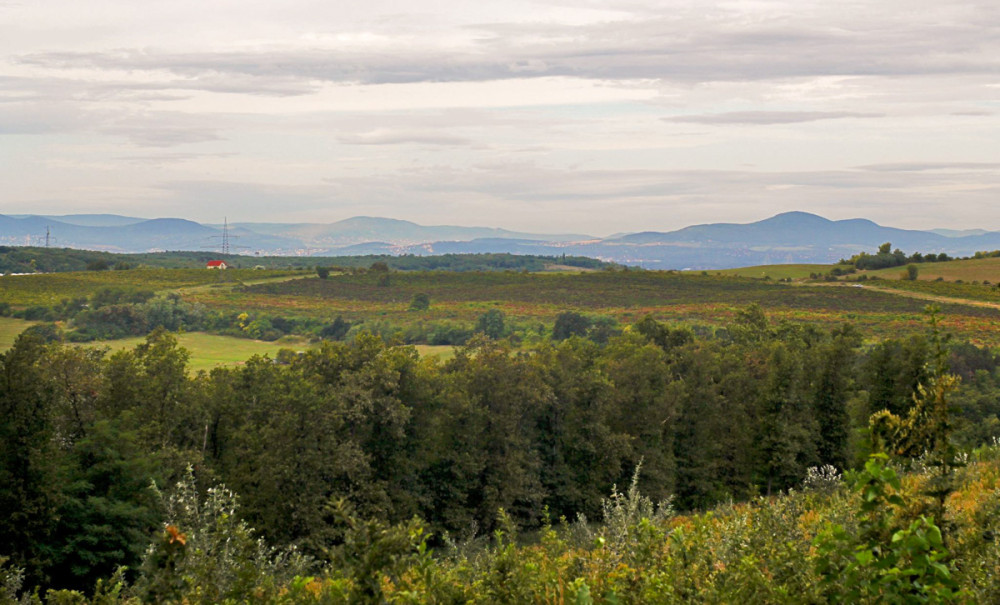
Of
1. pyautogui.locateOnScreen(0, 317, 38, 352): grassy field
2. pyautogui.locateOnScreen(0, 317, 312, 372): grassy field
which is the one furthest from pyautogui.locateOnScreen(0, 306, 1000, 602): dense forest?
pyautogui.locateOnScreen(0, 317, 38, 352): grassy field

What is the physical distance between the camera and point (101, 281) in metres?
112

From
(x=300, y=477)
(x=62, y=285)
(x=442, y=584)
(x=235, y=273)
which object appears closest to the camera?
(x=442, y=584)

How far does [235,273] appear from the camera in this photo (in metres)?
142

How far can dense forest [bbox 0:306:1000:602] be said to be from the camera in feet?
77.2

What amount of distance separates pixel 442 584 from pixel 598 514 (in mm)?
32815

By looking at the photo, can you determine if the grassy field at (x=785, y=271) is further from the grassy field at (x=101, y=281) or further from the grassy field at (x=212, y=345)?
the grassy field at (x=101, y=281)

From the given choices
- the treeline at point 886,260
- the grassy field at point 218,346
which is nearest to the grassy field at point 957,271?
the treeline at point 886,260

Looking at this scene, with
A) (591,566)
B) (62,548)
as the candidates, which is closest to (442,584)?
(591,566)

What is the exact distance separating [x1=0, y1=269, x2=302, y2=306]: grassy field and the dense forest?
63273 mm

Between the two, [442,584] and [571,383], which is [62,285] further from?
[442,584]

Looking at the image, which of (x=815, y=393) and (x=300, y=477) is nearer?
(x=300, y=477)

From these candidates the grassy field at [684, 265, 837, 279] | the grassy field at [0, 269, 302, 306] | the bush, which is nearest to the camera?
the grassy field at [0, 269, 302, 306]

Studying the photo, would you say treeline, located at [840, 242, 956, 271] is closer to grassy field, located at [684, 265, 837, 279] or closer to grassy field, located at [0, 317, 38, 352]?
grassy field, located at [684, 265, 837, 279]

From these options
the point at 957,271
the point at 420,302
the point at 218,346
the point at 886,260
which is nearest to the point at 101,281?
the point at 420,302
